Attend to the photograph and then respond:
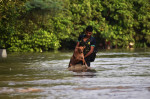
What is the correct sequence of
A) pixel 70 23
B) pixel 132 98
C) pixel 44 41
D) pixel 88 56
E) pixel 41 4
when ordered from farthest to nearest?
1. pixel 70 23
2. pixel 44 41
3. pixel 41 4
4. pixel 88 56
5. pixel 132 98

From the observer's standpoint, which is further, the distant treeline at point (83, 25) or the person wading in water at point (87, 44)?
the distant treeline at point (83, 25)

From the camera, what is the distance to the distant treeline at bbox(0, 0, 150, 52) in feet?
159

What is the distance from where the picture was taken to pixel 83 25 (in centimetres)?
5931

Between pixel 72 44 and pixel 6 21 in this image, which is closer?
pixel 6 21

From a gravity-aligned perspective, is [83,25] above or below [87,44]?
below

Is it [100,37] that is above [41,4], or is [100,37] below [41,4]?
below

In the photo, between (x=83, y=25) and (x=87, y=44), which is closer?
(x=87, y=44)

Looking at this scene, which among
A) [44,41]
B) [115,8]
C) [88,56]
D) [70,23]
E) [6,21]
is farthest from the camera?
[115,8]

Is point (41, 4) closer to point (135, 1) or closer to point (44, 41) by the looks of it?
point (44, 41)

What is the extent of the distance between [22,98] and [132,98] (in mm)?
2146

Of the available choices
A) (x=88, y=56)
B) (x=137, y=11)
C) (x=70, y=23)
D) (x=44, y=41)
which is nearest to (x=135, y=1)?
(x=137, y=11)

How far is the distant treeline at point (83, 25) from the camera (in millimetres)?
48594

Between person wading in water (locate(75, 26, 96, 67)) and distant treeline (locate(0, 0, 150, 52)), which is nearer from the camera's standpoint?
person wading in water (locate(75, 26, 96, 67))

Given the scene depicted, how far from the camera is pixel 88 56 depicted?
54.0 feet
